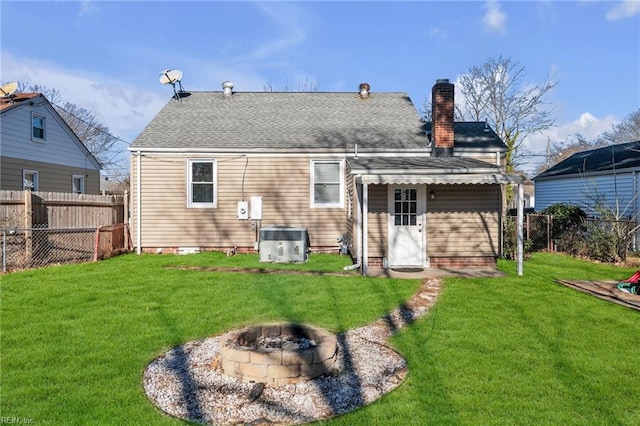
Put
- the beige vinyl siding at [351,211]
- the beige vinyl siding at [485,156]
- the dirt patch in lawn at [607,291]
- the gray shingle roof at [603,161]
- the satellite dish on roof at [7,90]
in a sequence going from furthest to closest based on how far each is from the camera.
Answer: the gray shingle roof at [603,161] → the satellite dish on roof at [7,90] → the beige vinyl siding at [485,156] → the beige vinyl siding at [351,211] → the dirt patch in lawn at [607,291]

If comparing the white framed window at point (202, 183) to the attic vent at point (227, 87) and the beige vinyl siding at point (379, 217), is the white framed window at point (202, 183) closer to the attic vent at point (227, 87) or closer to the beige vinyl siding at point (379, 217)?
the attic vent at point (227, 87)

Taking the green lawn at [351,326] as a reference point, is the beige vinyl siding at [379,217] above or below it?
above

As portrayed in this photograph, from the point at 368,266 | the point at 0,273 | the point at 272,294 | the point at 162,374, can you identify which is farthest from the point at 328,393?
the point at 0,273

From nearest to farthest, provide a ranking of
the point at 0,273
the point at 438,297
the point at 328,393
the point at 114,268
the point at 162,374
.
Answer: the point at 328,393
the point at 162,374
the point at 438,297
the point at 0,273
the point at 114,268

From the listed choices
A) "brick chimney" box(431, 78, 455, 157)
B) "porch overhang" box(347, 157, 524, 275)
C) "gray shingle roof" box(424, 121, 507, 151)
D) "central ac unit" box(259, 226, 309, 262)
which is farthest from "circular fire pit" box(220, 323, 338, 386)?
"gray shingle roof" box(424, 121, 507, 151)

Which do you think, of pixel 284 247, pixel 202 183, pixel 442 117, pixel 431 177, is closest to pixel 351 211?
pixel 284 247

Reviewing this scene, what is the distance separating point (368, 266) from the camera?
1066 centimetres

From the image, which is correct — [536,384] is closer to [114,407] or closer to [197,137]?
[114,407]

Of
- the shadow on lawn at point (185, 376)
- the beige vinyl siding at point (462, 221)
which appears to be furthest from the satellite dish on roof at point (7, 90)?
the beige vinyl siding at point (462, 221)

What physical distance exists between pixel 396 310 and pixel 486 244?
4.96 meters

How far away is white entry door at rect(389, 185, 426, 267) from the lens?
10.7 m

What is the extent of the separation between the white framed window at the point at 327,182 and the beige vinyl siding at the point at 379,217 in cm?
259

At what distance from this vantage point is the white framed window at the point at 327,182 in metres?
13.2

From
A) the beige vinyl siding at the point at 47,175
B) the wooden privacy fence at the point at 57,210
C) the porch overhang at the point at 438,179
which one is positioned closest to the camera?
the porch overhang at the point at 438,179
